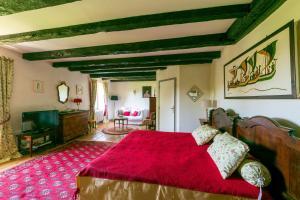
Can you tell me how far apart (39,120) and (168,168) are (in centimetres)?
420

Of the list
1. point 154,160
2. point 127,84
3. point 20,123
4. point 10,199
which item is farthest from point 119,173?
point 127,84

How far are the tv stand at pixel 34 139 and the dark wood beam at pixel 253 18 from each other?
15.2ft

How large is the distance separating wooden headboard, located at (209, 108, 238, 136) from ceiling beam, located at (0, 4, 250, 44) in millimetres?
1457

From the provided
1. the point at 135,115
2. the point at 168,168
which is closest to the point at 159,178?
the point at 168,168

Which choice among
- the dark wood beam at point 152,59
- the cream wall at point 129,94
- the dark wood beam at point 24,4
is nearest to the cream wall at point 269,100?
the dark wood beam at point 152,59

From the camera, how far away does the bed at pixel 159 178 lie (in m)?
1.45

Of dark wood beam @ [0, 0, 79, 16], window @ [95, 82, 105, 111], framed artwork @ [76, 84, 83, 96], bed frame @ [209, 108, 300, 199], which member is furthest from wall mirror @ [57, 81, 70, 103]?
bed frame @ [209, 108, 300, 199]

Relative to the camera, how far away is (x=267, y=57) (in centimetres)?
197

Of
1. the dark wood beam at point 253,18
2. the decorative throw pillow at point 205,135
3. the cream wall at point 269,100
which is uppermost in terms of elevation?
the dark wood beam at point 253,18

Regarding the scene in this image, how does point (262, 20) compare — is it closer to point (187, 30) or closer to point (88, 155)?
point (187, 30)

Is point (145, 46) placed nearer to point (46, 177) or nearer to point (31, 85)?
point (46, 177)

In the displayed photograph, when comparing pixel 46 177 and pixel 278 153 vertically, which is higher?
pixel 278 153

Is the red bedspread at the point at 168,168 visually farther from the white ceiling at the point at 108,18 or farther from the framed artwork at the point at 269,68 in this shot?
the white ceiling at the point at 108,18

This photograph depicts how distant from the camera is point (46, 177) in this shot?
110 inches
